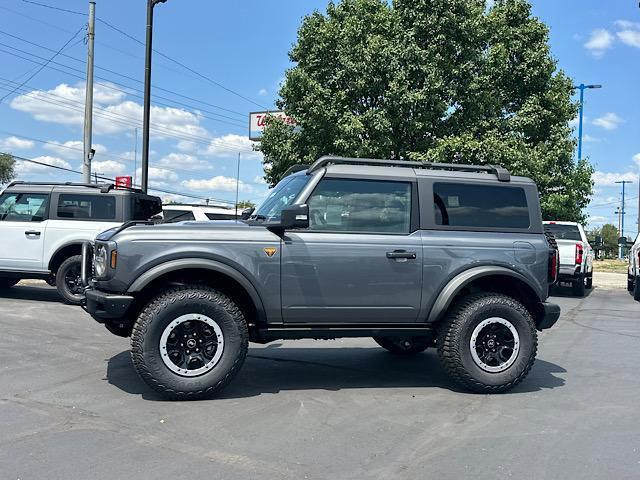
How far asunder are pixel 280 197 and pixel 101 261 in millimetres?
1806

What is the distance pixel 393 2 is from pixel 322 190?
13.2m

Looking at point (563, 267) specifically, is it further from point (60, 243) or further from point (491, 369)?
point (60, 243)

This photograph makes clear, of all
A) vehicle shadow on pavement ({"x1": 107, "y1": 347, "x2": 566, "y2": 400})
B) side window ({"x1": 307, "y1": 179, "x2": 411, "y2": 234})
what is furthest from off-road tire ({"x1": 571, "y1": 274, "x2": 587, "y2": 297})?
side window ({"x1": 307, "y1": 179, "x2": 411, "y2": 234})

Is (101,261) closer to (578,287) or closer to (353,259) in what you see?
(353,259)

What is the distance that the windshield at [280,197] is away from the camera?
19.0 ft

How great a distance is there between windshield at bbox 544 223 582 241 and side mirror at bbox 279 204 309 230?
12.9 meters

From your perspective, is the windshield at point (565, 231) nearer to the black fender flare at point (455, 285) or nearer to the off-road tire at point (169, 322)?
the black fender flare at point (455, 285)

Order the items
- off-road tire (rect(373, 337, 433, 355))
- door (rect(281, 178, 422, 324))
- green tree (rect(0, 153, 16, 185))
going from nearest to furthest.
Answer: door (rect(281, 178, 422, 324)) → off-road tire (rect(373, 337, 433, 355)) → green tree (rect(0, 153, 16, 185))

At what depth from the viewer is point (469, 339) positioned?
572cm

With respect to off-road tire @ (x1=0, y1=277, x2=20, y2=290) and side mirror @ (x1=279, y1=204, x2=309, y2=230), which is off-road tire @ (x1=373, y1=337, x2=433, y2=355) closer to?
side mirror @ (x1=279, y1=204, x2=309, y2=230)

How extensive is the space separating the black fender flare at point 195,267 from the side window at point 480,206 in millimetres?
1869

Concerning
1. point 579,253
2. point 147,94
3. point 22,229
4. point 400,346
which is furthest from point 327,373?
point 147,94

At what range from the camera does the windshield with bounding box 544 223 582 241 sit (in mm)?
16547

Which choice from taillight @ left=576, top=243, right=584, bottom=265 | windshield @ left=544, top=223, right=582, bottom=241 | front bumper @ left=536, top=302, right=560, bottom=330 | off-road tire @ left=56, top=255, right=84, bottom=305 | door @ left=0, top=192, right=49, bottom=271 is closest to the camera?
front bumper @ left=536, top=302, right=560, bottom=330
